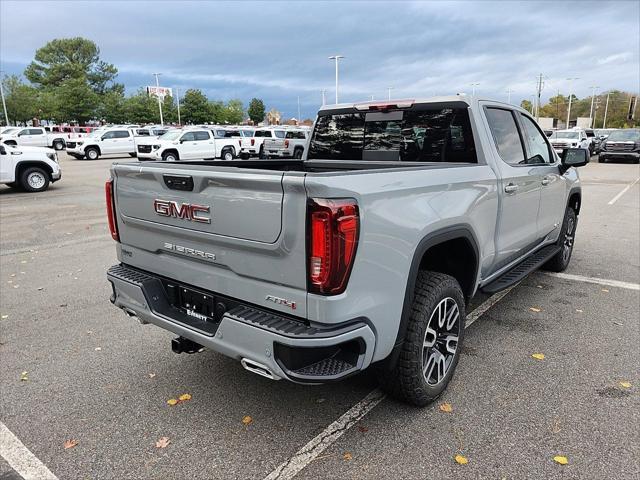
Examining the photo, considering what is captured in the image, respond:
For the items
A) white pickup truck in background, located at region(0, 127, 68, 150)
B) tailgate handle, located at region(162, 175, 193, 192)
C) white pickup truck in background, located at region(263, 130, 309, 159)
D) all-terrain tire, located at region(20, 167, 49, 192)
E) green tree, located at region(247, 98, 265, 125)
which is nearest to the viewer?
tailgate handle, located at region(162, 175, 193, 192)

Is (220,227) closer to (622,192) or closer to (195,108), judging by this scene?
(622,192)

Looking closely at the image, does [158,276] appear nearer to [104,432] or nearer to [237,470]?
[104,432]

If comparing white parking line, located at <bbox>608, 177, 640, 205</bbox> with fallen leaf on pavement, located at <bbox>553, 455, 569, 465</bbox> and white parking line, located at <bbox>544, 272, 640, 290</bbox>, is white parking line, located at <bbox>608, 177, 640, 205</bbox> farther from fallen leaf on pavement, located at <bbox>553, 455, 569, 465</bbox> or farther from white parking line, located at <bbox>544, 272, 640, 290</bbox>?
fallen leaf on pavement, located at <bbox>553, 455, 569, 465</bbox>

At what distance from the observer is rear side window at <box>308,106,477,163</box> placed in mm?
3719

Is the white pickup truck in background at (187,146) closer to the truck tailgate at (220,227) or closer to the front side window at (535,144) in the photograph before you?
the front side window at (535,144)

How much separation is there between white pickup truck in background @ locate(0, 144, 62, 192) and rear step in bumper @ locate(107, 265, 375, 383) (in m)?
13.3

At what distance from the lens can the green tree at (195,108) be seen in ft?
250

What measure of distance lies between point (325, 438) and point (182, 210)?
5.07 feet

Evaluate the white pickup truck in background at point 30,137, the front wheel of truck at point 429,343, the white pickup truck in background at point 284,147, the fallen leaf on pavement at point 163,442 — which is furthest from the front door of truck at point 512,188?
the white pickup truck in background at point 30,137

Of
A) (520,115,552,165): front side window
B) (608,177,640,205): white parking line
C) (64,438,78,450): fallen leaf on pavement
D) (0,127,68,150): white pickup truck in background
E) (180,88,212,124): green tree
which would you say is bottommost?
(608,177,640,205): white parking line

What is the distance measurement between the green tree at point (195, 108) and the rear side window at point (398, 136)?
7666cm

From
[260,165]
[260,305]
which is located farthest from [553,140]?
[260,305]

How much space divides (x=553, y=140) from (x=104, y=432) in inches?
1131

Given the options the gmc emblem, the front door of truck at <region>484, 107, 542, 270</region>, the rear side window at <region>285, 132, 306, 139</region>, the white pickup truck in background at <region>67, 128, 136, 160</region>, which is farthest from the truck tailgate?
the white pickup truck in background at <region>67, 128, 136, 160</region>
